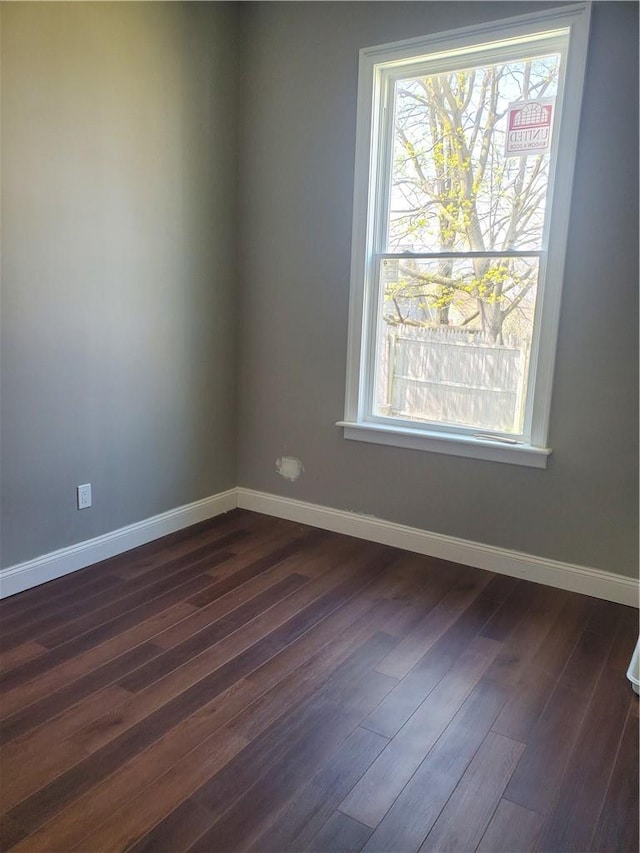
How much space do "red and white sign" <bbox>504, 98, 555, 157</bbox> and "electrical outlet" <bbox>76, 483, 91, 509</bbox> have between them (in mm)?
2521

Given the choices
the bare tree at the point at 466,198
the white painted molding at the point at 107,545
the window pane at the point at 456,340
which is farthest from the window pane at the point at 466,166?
the white painted molding at the point at 107,545

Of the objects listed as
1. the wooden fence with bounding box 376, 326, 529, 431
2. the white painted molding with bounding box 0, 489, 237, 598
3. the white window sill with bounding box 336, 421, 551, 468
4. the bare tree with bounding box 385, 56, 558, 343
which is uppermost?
the bare tree with bounding box 385, 56, 558, 343

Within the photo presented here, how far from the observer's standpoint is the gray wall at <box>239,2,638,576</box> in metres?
2.56

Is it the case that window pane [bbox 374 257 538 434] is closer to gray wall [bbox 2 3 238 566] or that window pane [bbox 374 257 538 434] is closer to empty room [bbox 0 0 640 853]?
empty room [bbox 0 0 640 853]

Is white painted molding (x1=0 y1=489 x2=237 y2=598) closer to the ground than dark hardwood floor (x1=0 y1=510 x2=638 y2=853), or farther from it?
farther from it

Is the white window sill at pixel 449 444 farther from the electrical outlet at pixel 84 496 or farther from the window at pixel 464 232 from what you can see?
the electrical outlet at pixel 84 496

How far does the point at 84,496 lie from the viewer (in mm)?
2873

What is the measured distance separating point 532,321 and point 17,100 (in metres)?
2.36

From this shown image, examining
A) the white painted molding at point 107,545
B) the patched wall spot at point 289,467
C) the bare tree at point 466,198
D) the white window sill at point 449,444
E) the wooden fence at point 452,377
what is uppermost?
the bare tree at point 466,198

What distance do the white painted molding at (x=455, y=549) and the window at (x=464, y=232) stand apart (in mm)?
472

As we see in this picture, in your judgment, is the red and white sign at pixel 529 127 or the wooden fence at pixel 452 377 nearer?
the red and white sign at pixel 529 127

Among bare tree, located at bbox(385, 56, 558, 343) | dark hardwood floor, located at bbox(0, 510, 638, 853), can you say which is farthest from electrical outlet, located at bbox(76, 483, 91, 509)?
bare tree, located at bbox(385, 56, 558, 343)

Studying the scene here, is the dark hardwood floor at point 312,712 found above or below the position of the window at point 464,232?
below

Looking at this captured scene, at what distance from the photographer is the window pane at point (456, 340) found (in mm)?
2877
